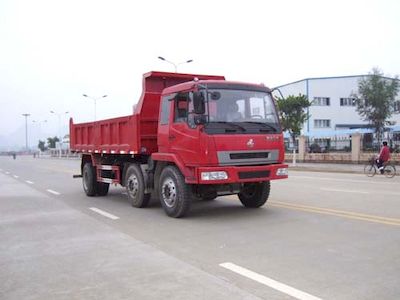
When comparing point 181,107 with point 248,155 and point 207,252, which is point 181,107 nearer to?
point 248,155

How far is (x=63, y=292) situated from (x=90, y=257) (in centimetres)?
154

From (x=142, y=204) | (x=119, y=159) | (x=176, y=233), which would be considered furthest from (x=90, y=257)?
(x=119, y=159)

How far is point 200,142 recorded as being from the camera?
943cm

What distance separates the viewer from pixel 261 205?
11.4 meters

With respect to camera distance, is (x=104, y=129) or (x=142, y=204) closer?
(x=142, y=204)

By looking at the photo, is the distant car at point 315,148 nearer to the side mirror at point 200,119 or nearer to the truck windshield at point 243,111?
the truck windshield at point 243,111

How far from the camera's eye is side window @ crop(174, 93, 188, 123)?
9938 mm

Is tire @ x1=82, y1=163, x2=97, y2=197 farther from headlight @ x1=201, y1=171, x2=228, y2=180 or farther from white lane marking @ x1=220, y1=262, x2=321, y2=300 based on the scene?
white lane marking @ x1=220, y1=262, x2=321, y2=300

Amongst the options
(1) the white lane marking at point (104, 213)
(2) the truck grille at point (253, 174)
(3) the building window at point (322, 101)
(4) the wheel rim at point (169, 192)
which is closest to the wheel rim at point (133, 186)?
(1) the white lane marking at point (104, 213)

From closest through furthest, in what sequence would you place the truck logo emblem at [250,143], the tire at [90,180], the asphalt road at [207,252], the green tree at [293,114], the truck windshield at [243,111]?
1. the asphalt road at [207,252]
2. the truck windshield at [243,111]
3. the truck logo emblem at [250,143]
4. the tire at [90,180]
5. the green tree at [293,114]

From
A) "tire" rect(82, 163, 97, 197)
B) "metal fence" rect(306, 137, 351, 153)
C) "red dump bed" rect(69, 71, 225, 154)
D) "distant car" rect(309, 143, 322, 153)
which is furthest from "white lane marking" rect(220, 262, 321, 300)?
"distant car" rect(309, 143, 322, 153)

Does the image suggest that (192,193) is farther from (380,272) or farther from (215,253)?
(380,272)

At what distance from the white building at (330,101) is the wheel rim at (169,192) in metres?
61.9

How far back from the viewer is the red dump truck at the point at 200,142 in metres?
9.47
